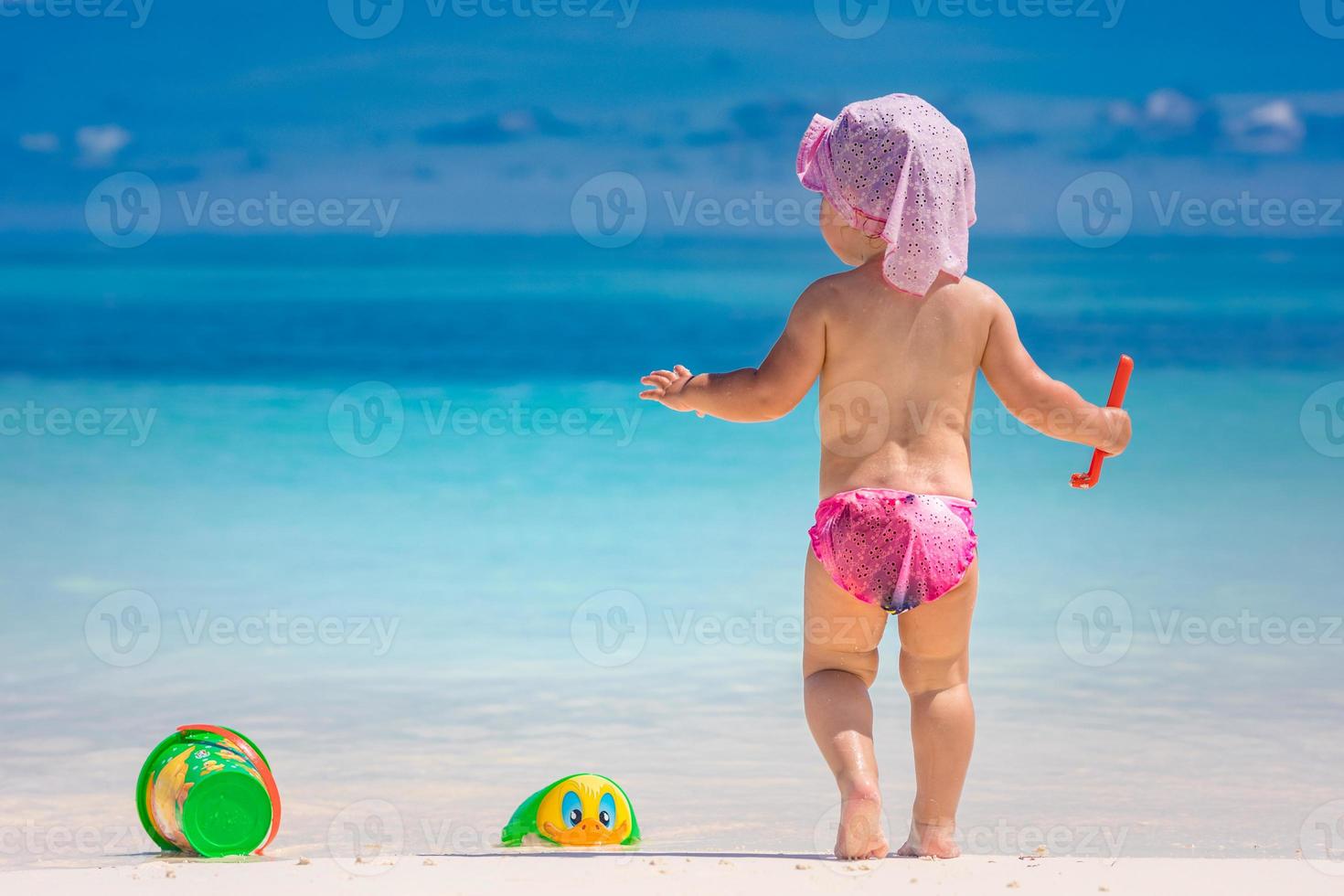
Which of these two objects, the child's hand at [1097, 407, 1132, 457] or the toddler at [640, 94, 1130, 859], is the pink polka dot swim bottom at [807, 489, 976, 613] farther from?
the child's hand at [1097, 407, 1132, 457]

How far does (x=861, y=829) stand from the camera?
225 centimetres

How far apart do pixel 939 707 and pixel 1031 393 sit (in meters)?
0.52

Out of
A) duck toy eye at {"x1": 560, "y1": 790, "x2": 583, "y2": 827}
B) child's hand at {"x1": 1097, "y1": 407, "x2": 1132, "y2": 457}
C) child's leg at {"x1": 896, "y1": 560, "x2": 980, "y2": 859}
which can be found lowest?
duck toy eye at {"x1": 560, "y1": 790, "x2": 583, "y2": 827}

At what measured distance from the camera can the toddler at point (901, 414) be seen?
2.38 metres

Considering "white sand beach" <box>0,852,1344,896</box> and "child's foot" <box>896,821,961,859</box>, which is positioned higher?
"child's foot" <box>896,821,961,859</box>

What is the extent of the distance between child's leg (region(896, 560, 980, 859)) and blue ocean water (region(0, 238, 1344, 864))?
2.11 ft

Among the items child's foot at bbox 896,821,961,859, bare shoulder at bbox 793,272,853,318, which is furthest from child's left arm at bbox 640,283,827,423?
child's foot at bbox 896,821,961,859

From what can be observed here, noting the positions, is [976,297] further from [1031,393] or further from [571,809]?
[571,809]

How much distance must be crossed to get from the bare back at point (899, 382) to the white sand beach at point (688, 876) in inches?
23.3

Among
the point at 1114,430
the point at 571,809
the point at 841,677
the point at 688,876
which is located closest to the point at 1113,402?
the point at 1114,430

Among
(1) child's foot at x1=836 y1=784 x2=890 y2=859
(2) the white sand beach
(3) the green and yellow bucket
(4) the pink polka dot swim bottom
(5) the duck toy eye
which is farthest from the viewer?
(5) the duck toy eye

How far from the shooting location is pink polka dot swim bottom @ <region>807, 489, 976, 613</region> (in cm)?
236

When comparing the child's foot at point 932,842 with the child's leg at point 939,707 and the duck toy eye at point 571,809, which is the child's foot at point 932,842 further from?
the duck toy eye at point 571,809

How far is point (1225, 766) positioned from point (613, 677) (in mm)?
1615
